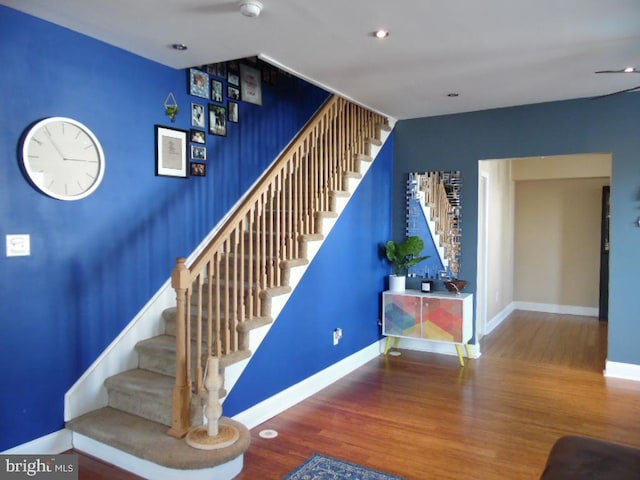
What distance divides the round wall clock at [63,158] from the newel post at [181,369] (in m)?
0.84

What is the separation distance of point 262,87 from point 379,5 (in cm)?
213

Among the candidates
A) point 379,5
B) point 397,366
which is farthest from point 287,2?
point 397,366

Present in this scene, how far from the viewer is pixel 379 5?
2.55m

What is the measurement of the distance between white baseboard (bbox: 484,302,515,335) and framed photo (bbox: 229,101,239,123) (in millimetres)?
4195

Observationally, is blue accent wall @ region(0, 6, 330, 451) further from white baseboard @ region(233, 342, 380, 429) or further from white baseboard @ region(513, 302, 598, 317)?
white baseboard @ region(513, 302, 598, 317)

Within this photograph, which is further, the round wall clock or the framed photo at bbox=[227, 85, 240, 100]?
the framed photo at bbox=[227, 85, 240, 100]

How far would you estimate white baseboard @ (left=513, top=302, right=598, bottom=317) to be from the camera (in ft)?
24.2

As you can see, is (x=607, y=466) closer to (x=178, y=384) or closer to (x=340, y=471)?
(x=340, y=471)

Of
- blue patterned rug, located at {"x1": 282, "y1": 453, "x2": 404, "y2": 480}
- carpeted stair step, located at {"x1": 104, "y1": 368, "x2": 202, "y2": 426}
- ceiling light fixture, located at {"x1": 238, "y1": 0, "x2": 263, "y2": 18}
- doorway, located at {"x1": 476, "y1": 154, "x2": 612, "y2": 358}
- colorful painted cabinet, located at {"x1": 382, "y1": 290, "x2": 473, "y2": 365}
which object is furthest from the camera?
doorway, located at {"x1": 476, "y1": 154, "x2": 612, "y2": 358}

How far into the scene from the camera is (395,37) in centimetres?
300

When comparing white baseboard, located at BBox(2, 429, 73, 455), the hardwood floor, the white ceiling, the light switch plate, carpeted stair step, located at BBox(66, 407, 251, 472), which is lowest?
the hardwood floor

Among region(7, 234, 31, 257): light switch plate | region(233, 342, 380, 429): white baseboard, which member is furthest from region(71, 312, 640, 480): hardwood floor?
region(7, 234, 31, 257): light switch plate

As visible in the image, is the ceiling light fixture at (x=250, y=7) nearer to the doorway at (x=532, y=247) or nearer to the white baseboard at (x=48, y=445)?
the white baseboard at (x=48, y=445)

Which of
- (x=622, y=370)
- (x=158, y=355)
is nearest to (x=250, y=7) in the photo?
(x=158, y=355)
